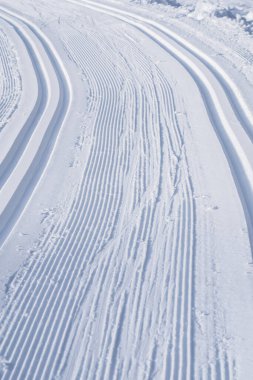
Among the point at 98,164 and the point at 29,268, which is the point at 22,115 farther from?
the point at 29,268

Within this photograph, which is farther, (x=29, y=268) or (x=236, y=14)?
(x=236, y=14)

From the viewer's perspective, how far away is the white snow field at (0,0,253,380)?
Answer: 6.37m

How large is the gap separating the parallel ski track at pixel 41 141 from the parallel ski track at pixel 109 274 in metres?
0.99

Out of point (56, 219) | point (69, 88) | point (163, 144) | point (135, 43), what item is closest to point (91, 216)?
point (56, 219)

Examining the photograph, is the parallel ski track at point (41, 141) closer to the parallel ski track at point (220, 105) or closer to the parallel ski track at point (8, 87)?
the parallel ski track at point (8, 87)

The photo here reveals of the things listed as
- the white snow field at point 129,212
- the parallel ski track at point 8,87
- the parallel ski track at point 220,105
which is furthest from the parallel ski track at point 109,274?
the parallel ski track at point 8,87

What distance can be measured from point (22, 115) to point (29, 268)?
6330mm

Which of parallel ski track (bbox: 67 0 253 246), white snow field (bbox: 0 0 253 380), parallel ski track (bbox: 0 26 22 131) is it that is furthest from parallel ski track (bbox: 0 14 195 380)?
parallel ski track (bbox: 0 26 22 131)

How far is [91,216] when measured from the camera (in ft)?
29.4

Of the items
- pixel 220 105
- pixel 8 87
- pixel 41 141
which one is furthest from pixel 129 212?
pixel 8 87

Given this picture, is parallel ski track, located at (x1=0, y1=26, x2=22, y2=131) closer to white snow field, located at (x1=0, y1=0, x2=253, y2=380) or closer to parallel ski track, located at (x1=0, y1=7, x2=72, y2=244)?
white snow field, located at (x1=0, y1=0, x2=253, y2=380)

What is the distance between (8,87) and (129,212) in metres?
7.87

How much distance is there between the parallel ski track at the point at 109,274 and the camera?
6.29m

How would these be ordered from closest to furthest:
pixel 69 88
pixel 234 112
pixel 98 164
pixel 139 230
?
pixel 139 230 < pixel 98 164 < pixel 234 112 < pixel 69 88
